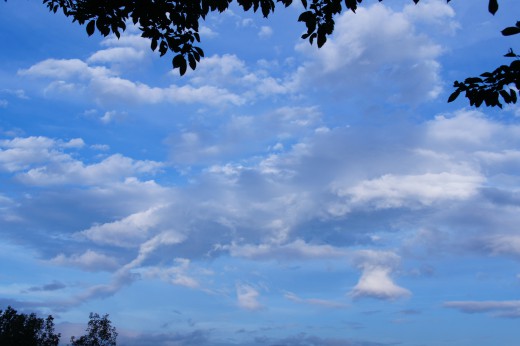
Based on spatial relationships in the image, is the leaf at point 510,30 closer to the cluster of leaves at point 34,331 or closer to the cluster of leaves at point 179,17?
the cluster of leaves at point 179,17

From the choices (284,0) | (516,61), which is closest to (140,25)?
(284,0)

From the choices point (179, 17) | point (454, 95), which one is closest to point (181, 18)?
point (179, 17)

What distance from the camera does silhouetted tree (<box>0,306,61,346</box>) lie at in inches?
2687

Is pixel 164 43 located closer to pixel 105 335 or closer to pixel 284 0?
pixel 284 0

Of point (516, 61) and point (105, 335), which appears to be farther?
point (105, 335)

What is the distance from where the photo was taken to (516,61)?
6.61 meters

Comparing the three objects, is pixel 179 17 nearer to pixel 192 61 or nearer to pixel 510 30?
pixel 192 61

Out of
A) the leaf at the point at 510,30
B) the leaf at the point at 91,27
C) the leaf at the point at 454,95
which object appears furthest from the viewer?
the leaf at the point at 91,27

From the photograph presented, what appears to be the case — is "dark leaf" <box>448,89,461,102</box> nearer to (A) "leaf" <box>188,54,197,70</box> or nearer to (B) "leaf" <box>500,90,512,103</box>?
(B) "leaf" <box>500,90,512,103</box>

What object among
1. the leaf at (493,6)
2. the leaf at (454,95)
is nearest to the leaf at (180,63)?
the leaf at (454,95)

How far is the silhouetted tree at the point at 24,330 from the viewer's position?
224 ft

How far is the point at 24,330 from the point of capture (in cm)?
6881

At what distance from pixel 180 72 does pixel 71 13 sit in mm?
5067

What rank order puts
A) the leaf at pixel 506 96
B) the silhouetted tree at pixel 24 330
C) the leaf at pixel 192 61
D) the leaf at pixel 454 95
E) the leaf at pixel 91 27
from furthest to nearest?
the silhouetted tree at pixel 24 330 < the leaf at pixel 91 27 < the leaf at pixel 192 61 < the leaf at pixel 454 95 < the leaf at pixel 506 96
